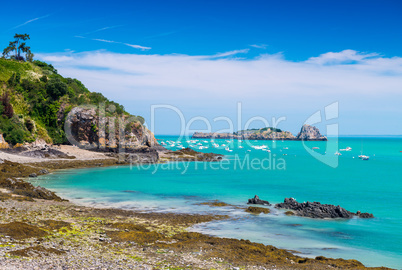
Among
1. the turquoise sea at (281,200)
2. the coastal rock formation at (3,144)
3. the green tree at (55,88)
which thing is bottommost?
the turquoise sea at (281,200)

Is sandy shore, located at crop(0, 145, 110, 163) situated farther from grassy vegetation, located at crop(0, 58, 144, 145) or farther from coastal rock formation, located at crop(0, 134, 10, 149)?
coastal rock formation, located at crop(0, 134, 10, 149)

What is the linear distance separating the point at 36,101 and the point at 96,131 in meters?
11.8

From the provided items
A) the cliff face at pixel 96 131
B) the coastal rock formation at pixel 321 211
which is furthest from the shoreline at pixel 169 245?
the cliff face at pixel 96 131

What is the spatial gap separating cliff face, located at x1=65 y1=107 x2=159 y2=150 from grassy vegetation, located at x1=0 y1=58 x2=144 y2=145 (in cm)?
184

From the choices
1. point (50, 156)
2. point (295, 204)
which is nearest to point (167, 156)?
point (50, 156)

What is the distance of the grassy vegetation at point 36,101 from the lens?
53094mm

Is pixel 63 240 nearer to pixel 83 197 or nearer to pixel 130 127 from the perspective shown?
pixel 83 197

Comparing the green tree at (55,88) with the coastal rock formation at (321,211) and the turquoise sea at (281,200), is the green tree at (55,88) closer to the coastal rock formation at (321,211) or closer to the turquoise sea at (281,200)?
the turquoise sea at (281,200)

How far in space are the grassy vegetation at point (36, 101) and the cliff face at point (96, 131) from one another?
1840 millimetres

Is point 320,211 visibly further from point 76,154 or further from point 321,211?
point 76,154

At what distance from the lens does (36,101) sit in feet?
196

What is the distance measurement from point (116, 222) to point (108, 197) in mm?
10338

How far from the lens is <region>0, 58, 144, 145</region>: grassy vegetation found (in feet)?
174

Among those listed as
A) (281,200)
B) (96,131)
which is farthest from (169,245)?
(96,131)
